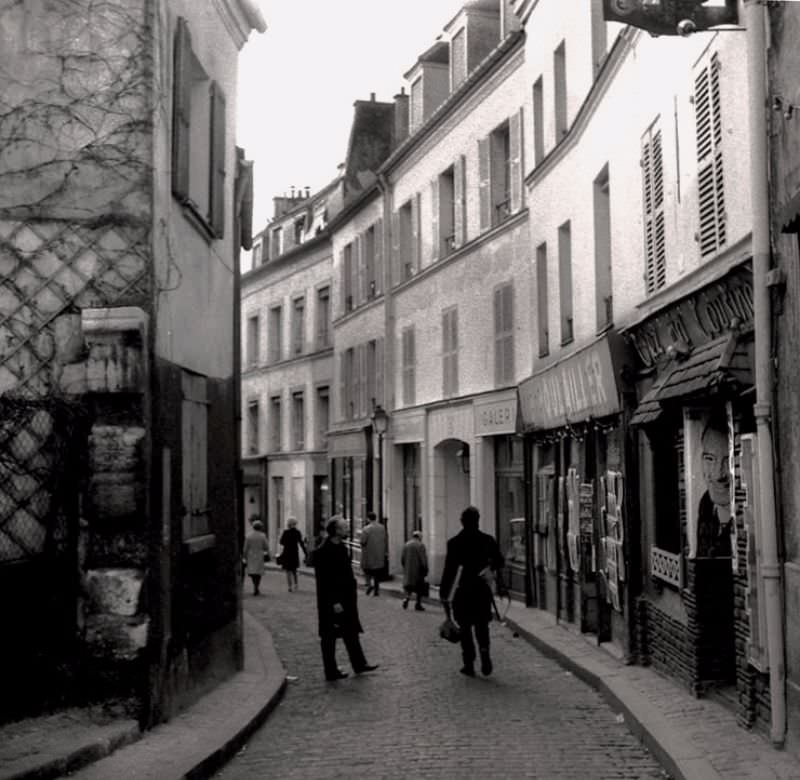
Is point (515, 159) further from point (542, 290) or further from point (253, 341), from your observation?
point (253, 341)

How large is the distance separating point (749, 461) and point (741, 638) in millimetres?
1302

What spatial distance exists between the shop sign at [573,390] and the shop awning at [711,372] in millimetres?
2649

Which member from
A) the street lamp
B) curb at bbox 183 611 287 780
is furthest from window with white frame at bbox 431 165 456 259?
curb at bbox 183 611 287 780

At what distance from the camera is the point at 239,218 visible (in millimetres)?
13898

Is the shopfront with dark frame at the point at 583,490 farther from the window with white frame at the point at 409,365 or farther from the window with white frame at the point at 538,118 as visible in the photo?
the window with white frame at the point at 409,365

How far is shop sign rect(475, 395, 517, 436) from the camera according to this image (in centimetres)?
1992

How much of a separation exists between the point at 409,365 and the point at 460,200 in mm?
4253

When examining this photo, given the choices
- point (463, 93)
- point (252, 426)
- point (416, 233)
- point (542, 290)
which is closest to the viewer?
point (542, 290)

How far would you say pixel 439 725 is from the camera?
9609mm

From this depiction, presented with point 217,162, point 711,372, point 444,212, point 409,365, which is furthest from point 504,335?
point 711,372

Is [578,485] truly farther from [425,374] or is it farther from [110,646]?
[425,374]

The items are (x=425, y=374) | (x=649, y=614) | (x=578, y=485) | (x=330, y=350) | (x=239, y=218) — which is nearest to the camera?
(x=649, y=614)

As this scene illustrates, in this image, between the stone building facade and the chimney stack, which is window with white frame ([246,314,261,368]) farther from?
the stone building facade

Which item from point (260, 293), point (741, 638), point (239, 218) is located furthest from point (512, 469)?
point (260, 293)
